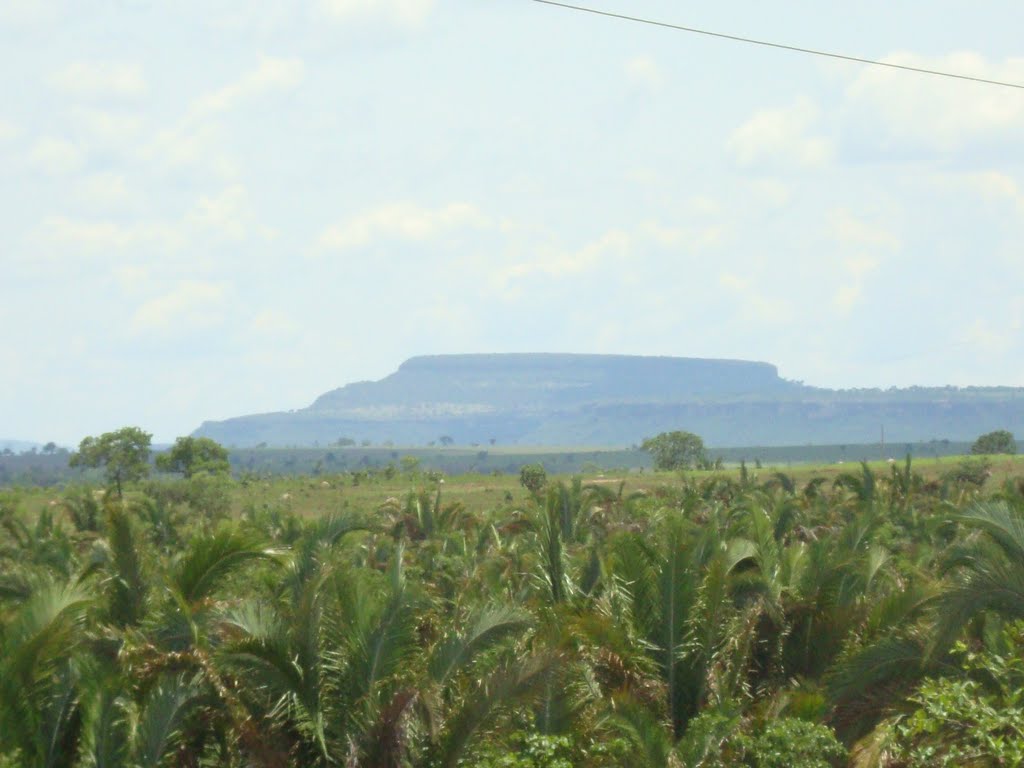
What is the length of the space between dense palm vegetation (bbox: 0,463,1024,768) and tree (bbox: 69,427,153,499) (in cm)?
7977

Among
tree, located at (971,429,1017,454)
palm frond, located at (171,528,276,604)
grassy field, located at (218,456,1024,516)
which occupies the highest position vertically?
tree, located at (971,429,1017,454)

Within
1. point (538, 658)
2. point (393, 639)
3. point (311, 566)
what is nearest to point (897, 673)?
point (538, 658)

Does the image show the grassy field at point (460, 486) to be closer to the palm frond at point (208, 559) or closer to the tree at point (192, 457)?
the tree at point (192, 457)

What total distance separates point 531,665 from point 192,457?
322 feet

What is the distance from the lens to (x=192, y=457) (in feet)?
349

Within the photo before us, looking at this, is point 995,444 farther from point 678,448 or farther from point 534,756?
point 534,756

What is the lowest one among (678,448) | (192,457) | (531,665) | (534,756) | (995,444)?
(534,756)

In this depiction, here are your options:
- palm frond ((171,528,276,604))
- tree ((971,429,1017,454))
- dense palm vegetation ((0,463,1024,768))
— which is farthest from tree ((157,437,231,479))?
palm frond ((171,528,276,604))

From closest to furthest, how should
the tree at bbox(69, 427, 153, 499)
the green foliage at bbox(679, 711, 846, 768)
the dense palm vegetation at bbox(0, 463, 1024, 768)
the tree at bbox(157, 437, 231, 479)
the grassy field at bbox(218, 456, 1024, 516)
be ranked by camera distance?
1. the green foliage at bbox(679, 711, 846, 768)
2. the dense palm vegetation at bbox(0, 463, 1024, 768)
3. the grassy field at bbox(218, 456, 1024, 516)
4. the tree at bbox(69, 427, 153, 499)
5. the tree at bbox(157, 437, 231, 479)

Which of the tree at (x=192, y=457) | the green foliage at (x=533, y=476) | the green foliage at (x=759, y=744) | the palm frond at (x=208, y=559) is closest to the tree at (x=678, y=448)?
the tree at (x=192, y=457)

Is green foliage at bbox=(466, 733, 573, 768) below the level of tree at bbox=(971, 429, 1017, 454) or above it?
below

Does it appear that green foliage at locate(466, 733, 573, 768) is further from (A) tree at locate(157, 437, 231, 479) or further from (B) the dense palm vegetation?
(A) tree at locate(157, 437, 231, 479)

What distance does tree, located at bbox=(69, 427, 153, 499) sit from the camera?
307 feet

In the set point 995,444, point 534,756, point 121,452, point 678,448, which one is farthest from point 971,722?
point 678,448
